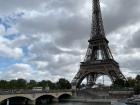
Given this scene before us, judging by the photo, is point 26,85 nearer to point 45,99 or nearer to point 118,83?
point 45,99

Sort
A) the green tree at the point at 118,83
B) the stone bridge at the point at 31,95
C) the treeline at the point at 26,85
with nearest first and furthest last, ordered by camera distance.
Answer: the stone bridge at the point at 31,95
the green tree at the point at 118,83
the treeline at the point at 26,85

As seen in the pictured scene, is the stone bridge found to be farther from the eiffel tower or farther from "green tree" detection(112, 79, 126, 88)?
"green tree" detection(112, 79, 126, 88)

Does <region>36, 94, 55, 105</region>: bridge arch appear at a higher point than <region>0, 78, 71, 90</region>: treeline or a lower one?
lower

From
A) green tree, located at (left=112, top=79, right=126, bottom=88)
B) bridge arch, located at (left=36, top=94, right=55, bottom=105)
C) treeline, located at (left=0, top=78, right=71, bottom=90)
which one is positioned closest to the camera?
bridge arch, located at (left=36, top=94, right=55, bottom=105)

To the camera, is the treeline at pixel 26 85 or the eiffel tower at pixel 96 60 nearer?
the eiffel tower at pixel 96 60

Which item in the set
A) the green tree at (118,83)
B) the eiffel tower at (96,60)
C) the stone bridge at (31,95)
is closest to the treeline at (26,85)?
the eiffel tower at (96,60)

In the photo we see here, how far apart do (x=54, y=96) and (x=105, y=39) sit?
32.6m

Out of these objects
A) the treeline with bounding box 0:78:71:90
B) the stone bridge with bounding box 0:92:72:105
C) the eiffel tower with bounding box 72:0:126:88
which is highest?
the eiffel tower with bounding box 72:0:126:88

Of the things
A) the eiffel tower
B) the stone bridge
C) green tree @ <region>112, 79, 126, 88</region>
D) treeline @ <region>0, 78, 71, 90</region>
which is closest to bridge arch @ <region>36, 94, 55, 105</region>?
the stone bridge

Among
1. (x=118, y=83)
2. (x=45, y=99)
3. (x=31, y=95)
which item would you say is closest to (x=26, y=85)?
(x=45, y=99)

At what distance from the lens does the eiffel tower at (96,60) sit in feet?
279

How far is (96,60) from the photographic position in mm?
90875

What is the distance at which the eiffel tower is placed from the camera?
279 feet

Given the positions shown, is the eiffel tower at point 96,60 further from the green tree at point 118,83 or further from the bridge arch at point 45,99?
the bridge arch at point 45,99
